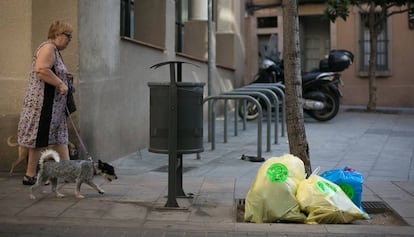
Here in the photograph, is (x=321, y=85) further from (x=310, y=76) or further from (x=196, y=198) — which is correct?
(x=196, y=198)

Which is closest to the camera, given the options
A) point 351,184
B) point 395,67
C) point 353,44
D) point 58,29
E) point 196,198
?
point 351,184

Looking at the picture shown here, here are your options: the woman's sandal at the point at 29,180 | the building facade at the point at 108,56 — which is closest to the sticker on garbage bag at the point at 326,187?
the woman's sandal at the point at 29,180

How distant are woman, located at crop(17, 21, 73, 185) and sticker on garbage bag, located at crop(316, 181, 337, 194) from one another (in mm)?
2860

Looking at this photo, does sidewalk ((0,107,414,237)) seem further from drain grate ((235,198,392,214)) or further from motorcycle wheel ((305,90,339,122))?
motorcycle wheel ((305,90,339,122))

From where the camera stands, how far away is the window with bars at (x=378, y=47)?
20.2m

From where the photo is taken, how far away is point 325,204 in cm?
520

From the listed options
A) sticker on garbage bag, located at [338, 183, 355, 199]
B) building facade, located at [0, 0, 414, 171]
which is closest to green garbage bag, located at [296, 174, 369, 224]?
sticker on garbage bag, located at [338, 183, 355, 199]

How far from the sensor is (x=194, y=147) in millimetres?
5754

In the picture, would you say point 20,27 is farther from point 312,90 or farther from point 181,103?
point 312,90

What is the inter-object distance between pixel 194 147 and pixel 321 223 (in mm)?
1412

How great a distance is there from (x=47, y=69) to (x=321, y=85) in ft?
29.3

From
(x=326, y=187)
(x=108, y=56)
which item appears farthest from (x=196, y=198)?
(x=108, y=56)

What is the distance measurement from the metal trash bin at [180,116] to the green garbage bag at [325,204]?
1164 millimetres

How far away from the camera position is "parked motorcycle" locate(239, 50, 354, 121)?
14.0 meters
